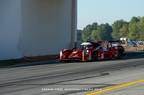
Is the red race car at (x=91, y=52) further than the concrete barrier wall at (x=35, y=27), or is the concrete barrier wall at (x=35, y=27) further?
the concrete barrier wall at (x=35, y=27)

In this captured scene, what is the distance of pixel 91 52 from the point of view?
2116 cm

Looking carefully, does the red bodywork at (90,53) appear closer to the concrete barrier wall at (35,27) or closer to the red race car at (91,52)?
the red race car at (91,52)

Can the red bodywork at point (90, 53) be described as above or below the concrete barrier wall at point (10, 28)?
below

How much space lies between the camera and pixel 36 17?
29.2 metres

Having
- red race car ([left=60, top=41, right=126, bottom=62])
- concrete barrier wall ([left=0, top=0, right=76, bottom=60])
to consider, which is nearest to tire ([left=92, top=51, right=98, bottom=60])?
red race car ([left=60, top=41, right=126, bottom=62])

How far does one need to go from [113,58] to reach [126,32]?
136 m

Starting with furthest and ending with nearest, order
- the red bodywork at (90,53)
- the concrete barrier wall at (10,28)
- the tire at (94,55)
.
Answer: the concrete barrier wall at (10,28) → the tire at (94,55) → the red bodywork at (90,53)

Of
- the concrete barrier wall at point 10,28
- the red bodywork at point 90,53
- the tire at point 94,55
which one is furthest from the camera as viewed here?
the concrete barrier wall at point 10,28

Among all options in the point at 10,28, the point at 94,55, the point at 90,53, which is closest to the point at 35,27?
the point at 10,28

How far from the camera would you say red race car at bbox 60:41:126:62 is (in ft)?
69.4

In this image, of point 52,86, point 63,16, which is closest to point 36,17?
point 63,16

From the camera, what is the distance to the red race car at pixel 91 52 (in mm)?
21141

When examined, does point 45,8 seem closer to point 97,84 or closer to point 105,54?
point 105,54

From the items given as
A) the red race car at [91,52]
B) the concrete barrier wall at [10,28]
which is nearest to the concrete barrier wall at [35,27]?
the concrete barrier wall at [10,28]
